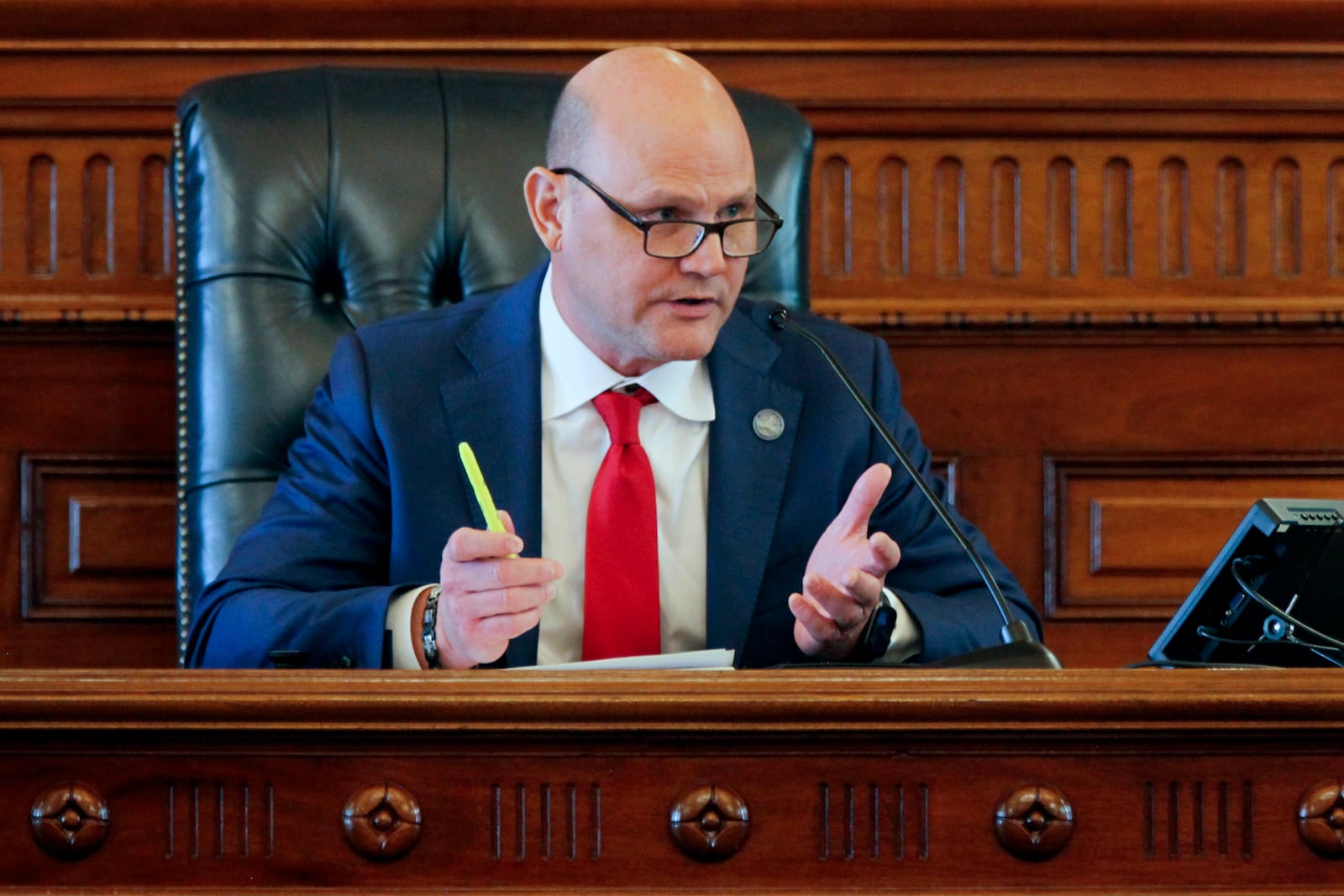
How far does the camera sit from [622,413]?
194 cm

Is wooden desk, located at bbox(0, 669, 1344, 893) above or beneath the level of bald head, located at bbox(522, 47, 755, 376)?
beneath

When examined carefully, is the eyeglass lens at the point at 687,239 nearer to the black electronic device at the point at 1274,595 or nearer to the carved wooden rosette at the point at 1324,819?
the black electronic device at the point at 1274,595

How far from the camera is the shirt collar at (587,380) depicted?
1976 millimetres

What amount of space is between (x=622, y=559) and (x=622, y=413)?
178mm

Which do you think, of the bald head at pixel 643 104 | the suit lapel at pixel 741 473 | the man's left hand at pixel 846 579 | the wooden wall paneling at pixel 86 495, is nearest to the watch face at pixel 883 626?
the man's left hand at pixel 846 579

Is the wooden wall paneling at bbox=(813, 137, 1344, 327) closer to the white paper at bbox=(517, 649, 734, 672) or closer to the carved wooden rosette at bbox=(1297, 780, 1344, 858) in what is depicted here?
the white paper at bbox=(517, 649, 734, 672)

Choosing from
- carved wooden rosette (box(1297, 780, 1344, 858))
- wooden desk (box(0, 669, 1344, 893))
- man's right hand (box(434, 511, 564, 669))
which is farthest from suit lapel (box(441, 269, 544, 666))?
carved wooden rosette (box(1297, 780, 1344, 858))

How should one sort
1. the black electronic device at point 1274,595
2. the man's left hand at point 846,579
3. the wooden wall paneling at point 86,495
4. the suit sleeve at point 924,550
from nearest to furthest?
the black electronic device at point 1274,595 < the man's left hand at point 846,579 < the suit sleeve at point 924,550 < the wooden wall paneling at point 86,495

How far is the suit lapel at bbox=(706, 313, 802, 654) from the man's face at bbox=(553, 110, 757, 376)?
0.32 feet

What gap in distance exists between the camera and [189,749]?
104 centimetres

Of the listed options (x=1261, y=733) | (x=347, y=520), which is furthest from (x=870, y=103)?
(x=1261, y=733)

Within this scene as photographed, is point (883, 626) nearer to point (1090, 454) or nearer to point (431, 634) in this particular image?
point (431, 634)

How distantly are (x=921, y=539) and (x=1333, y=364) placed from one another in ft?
2.77

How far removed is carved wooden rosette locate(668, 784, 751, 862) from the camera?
3.38 ft
